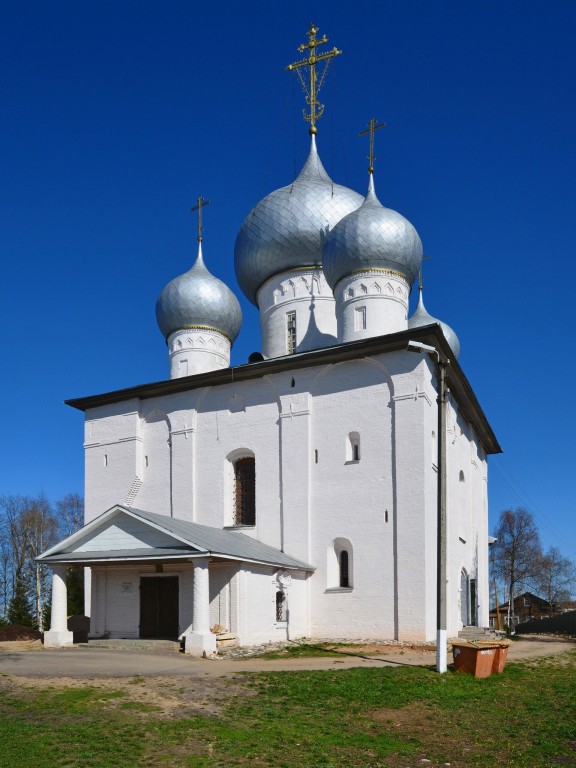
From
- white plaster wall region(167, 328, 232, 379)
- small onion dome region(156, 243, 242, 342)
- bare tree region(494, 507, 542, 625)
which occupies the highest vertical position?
small onion dome region(156, 243, 242, 342)

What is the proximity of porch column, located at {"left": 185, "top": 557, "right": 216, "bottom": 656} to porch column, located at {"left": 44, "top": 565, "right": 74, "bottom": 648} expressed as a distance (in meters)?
3.76

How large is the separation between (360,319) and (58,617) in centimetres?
1059

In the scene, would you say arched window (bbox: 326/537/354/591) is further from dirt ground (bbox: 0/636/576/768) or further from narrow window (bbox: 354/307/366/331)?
narrow window (bbox: 354/307/366/331)

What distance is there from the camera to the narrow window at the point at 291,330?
23.7 metres

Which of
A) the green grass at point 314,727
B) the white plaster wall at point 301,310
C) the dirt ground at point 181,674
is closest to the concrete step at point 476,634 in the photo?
the dirt ground at point 181,674

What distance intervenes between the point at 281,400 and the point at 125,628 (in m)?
6.66

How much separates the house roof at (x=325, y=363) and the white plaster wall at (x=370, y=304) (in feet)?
6.40

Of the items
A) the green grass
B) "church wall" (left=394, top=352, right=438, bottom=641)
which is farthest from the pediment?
the green grass

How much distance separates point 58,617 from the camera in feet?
58.5

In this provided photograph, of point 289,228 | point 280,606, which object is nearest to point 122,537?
point 280,606

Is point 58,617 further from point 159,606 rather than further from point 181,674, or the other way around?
point 181,674

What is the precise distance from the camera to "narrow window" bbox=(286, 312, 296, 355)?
77.7ft

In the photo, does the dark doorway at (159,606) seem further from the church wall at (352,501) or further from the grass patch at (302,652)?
the church wall at (352,501)

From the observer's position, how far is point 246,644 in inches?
651
